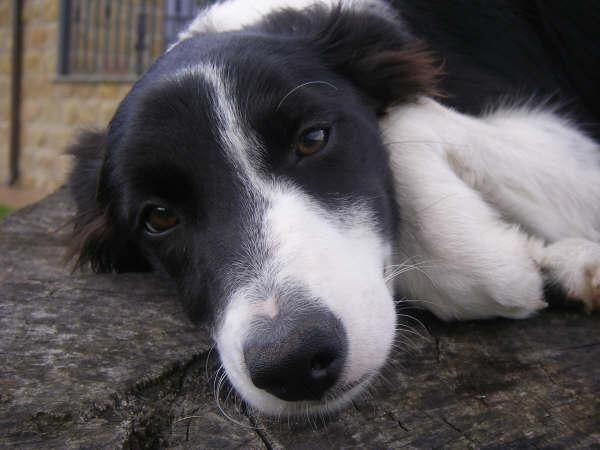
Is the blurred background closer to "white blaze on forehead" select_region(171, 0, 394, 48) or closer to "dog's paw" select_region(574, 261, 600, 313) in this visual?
"white blaze on forehead" select_region(171, 0, 394, 48)

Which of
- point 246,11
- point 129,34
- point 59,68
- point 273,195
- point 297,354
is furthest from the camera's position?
point 59,68

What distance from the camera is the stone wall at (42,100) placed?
9461 mm

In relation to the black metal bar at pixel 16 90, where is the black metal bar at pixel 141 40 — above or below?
above

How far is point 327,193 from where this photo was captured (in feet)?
5.54

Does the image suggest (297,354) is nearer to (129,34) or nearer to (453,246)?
(453,246)

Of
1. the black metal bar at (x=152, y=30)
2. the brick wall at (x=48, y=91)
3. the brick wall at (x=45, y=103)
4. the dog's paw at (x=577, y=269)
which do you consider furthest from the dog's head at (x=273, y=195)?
the brick wall at (x=45, y=103)

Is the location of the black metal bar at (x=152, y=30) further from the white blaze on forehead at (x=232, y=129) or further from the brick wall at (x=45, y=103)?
the white blaze on forehead at (x=232, y=129)

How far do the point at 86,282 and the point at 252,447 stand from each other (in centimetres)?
103

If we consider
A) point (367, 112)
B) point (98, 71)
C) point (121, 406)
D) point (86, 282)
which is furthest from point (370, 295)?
point (98, 71)

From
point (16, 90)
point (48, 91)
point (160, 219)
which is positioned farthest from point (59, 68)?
point (160, 219)

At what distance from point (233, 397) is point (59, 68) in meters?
9.04

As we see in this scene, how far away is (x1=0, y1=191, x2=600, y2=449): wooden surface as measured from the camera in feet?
4.27

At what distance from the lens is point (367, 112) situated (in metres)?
2.00

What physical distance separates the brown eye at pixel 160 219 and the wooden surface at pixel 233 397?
0.71 ft
